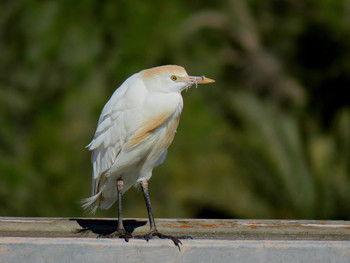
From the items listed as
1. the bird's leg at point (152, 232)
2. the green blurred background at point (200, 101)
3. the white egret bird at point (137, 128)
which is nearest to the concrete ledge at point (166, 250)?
the bird's leg at point (152, 232)

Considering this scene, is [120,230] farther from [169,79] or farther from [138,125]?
[169,79]

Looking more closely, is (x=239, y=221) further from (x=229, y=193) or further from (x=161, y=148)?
(x=229, y=193)

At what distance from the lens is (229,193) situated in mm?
5586

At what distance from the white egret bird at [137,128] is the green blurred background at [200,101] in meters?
2.67

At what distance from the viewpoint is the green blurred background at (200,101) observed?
5.59m

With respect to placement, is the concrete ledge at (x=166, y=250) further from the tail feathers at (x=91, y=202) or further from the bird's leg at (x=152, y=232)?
the tail feathers at (x=91, y=202)

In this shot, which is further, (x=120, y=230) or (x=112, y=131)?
(x=112, y=131)

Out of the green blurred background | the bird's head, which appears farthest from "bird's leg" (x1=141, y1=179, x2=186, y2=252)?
the green blurred background

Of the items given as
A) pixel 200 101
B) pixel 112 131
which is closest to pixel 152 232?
pixel 112 131

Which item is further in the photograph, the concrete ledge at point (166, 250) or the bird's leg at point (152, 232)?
the bird's leg at point (152, 232)

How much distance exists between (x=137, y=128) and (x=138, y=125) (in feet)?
0.05

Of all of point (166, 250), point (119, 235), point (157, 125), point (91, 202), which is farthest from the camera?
point (91, 202)

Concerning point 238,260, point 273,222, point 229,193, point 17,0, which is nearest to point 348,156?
point 229,193

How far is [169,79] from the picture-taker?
2742 millimetres
